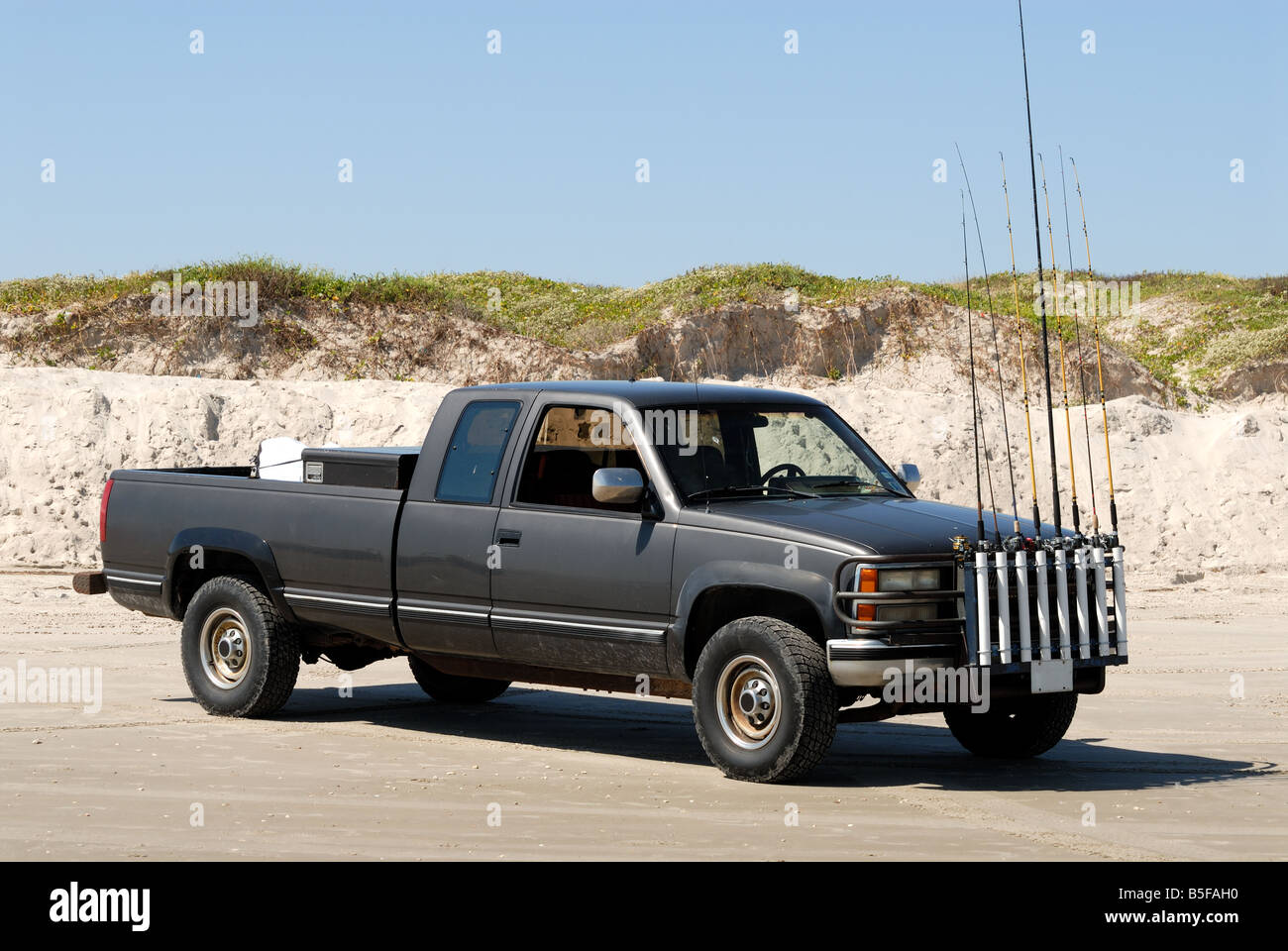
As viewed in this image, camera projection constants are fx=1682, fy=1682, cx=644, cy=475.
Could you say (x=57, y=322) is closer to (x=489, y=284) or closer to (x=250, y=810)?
(x=489, y=284)

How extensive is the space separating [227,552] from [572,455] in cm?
291

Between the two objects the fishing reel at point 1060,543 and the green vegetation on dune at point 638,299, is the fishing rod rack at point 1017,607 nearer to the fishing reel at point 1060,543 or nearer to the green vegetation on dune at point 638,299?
the fishing reel at point 1060,543

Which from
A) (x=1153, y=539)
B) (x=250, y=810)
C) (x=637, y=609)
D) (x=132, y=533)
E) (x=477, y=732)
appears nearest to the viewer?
(x=250, y=810)

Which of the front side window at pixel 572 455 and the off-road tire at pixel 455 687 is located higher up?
the front side window at pixel 572 455

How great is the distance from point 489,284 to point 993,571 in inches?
1712

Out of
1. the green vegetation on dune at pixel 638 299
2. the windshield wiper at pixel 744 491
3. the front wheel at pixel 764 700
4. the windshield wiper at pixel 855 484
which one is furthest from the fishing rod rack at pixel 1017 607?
the green vegetation on dune at pixel 638 299

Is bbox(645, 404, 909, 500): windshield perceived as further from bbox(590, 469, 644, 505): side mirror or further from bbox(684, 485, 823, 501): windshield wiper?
bbox(590, 469, 644, 505): side mirror

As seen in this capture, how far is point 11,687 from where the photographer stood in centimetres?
1298

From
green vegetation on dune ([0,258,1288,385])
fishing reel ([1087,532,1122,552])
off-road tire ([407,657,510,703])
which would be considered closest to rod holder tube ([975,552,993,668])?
fishing reel ([1087,532,1122,552])

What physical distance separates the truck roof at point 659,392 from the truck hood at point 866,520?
0.80 metres

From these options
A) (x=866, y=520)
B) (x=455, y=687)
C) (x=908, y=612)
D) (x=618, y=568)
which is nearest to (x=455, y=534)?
(x=618, y=568)

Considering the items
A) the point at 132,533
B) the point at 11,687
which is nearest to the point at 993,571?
the point at 132,533

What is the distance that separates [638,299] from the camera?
48312 mm

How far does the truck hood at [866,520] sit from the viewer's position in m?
8.64
